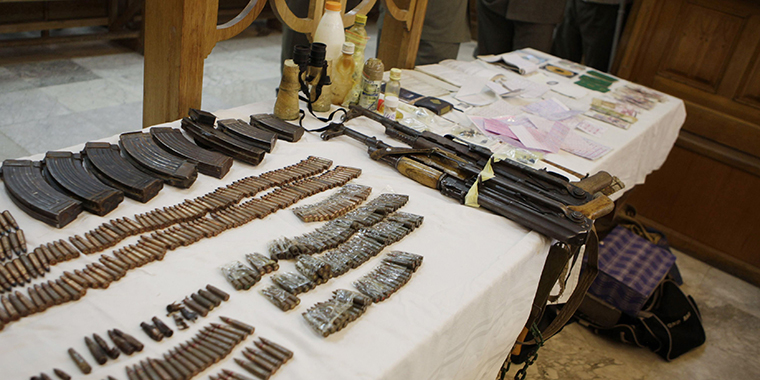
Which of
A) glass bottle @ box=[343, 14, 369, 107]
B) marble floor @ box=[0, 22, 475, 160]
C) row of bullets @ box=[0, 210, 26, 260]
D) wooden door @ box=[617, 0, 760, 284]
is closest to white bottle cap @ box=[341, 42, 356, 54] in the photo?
glass bottle @ box=[343, 14, 369, 107]

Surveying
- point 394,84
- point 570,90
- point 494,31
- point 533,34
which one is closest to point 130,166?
point 394,84

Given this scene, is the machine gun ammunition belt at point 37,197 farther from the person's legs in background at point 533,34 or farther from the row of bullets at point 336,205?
the person's legs in background at point 533,34

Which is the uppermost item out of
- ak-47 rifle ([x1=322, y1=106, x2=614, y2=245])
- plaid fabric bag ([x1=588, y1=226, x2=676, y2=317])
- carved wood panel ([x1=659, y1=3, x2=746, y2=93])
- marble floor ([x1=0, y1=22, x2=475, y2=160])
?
carved wood panel ([x1=659, y1=3, x2=746, y2=93])

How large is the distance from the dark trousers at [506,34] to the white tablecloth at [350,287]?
2937 mm

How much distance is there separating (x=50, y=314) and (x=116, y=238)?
0.30 m

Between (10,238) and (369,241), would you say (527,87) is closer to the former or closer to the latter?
(369,241)

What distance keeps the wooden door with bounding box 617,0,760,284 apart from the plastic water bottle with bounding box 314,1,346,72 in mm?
2872

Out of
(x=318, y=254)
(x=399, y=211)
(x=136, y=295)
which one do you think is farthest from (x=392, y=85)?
(x=136, y=295)

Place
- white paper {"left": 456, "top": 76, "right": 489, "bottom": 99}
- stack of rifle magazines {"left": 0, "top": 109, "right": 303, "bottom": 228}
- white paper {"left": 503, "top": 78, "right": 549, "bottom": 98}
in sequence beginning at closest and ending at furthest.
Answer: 1. stack of rifle magazines {"left": 0, "top": 109, "right": 303, "bottom": 228}
2. white paper {"left": 456, "top": 76, "right": 489, "bottom": 99}
3. white paper {"left": 503, "top": 78, "right": 549, "bottom": 98}

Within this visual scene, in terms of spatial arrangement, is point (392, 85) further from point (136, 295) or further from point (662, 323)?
point (662, 323)

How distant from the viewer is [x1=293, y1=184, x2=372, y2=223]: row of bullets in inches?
69.2

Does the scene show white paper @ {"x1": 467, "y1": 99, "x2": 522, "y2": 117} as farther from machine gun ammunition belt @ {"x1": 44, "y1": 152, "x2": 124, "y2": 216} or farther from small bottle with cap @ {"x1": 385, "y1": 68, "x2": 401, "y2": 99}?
machine gun ammunition belt @ {"x1": 44, "y1": 152, "x2": 124, "y2": 216}

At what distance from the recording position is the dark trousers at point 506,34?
4551mm

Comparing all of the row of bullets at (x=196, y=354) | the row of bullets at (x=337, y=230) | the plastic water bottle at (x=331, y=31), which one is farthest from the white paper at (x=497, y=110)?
the row of bullets at (x=196, y=354)
